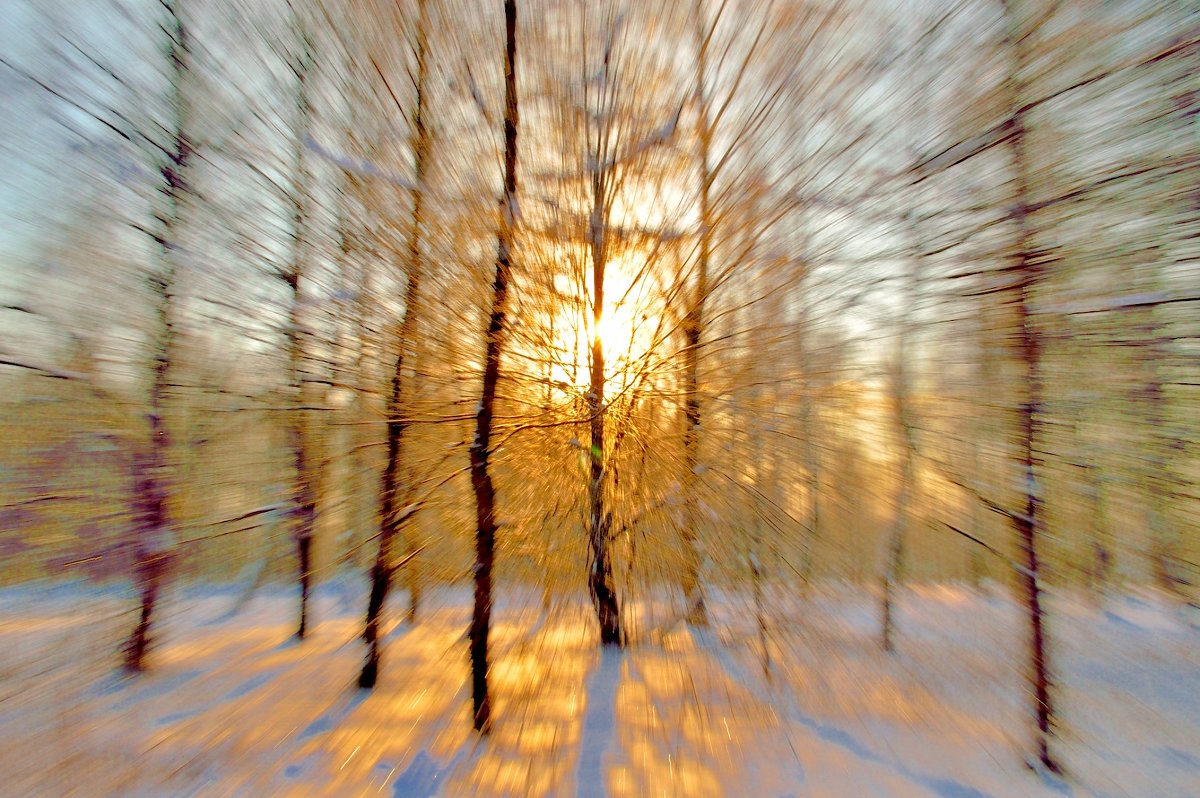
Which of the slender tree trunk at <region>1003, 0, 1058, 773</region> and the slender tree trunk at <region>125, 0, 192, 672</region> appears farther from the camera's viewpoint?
the slender tree trunk at <region>125, 0, 192, 672</region>

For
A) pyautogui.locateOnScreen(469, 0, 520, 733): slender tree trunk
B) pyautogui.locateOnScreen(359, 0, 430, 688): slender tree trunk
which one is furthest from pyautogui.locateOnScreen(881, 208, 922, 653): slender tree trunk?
pyautogui.locateOnScreen(359, 0, 430, 688): slender tree trunk

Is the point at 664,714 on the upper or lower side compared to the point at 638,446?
lower

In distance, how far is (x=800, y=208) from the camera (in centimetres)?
189

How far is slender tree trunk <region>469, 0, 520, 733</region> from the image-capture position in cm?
254

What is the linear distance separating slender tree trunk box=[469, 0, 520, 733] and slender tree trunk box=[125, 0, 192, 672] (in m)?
1.48

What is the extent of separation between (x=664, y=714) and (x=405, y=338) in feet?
8.45

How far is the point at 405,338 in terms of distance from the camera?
7.23 ft

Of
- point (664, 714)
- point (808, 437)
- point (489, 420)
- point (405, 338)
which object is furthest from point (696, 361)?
point (664, 714)

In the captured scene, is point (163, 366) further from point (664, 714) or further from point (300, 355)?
point (664, 714)

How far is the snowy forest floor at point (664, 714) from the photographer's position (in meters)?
2.23

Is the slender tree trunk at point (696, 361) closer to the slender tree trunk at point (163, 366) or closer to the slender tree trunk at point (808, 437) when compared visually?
the slender tree trunk at point (808, 437)

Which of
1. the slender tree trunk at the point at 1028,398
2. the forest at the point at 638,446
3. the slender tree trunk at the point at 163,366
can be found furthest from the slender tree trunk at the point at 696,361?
the slender tree trunk at the point at 163,366

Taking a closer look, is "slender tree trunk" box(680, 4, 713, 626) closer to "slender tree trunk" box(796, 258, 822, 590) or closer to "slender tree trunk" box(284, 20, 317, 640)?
"slender tree trunk" box(796, 258, 822, 590)

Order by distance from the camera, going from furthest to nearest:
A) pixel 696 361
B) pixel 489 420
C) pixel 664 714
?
1. pixel 664 714
2. pixel 489 420
3. pixel 696 361
